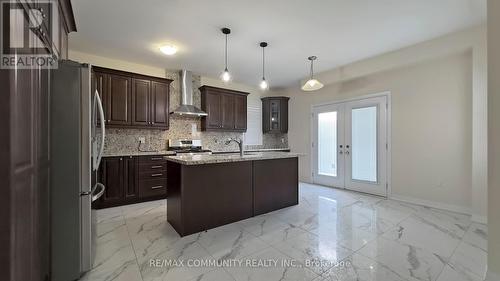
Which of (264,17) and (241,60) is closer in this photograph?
(264,17)

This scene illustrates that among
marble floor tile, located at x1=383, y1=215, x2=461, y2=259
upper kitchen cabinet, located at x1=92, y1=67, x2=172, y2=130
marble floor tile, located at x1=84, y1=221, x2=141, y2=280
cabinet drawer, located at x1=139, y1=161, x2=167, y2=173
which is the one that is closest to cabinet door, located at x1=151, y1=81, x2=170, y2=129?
upper kitchen cabinet, located at x1=92, y1=67, x2=172, y2=130

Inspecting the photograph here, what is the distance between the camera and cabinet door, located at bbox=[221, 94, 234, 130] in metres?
5.27

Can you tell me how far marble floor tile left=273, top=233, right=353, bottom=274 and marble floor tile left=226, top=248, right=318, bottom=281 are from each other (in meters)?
0.10

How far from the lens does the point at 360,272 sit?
1.87 meters

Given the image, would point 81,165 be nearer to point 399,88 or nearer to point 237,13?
point 237,13

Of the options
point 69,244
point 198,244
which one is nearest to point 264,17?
point 198,244

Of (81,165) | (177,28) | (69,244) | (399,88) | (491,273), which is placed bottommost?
(491,273)

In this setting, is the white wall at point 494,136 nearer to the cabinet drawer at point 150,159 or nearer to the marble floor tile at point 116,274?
the marble floor tile at point 116,274

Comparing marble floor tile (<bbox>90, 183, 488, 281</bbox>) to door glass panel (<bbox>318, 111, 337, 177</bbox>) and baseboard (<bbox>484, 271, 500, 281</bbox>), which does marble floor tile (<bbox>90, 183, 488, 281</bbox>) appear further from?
door glass panel (<bbox>318, 111, 337, 177</bbox>)

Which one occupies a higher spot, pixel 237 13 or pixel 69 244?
pixel 237 13

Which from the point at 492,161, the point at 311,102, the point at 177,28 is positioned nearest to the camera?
the point at 492,161

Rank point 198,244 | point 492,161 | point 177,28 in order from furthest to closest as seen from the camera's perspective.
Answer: point 177,28 → point 198,244 → point 492,161

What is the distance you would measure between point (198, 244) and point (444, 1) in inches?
149

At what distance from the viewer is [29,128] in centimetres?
124
